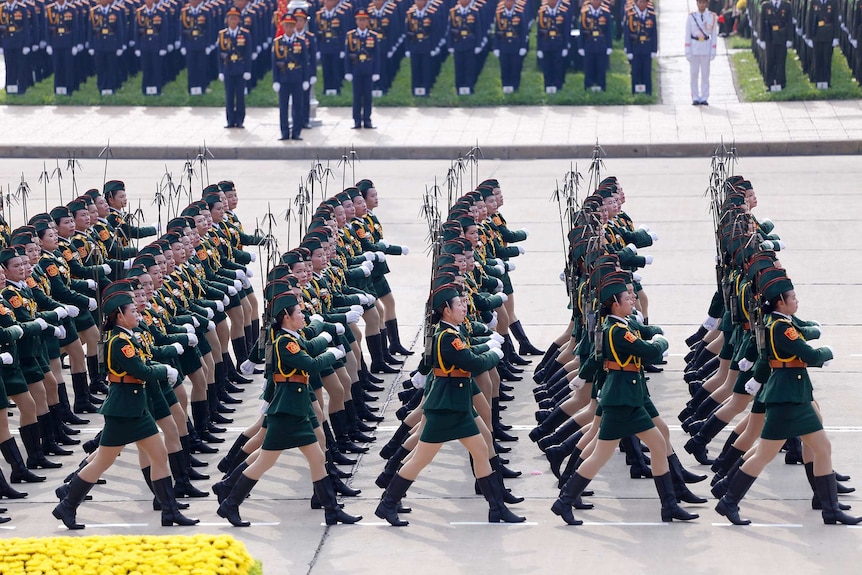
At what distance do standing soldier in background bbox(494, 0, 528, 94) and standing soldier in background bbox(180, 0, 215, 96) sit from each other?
477 cm

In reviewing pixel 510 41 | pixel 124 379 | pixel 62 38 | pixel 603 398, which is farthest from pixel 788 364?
pixel 62 38

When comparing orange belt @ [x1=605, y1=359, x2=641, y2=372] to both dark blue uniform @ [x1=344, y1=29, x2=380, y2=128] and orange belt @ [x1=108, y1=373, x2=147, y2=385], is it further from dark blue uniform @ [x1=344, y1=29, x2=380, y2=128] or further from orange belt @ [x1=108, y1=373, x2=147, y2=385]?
dark blue uniform @ [x1=344, y1=29, x2=380, y2=128]

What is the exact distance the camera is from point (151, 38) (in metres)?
27.4

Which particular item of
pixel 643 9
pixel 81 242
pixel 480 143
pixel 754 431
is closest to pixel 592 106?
pixel 643 9

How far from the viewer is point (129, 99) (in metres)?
27.8

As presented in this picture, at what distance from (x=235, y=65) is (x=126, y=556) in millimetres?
17644

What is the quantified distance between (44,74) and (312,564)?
21873mm

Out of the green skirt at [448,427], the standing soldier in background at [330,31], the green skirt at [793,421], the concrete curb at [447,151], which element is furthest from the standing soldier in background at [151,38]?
the green skirt at [793,421]

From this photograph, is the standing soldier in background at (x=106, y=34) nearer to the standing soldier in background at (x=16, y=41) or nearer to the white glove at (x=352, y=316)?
the standing soldier in background at (x=16, y=41)

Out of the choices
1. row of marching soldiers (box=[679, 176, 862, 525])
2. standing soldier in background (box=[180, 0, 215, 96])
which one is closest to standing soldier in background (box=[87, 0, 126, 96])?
standing soldier in background (box=[180, 0, 215, 96])

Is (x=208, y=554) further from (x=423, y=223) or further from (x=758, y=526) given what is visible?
(x=423, y=223)

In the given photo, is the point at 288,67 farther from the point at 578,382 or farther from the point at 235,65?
the point at 578,382

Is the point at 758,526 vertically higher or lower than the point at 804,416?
lower

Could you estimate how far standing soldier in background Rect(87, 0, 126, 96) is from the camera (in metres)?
27.4
